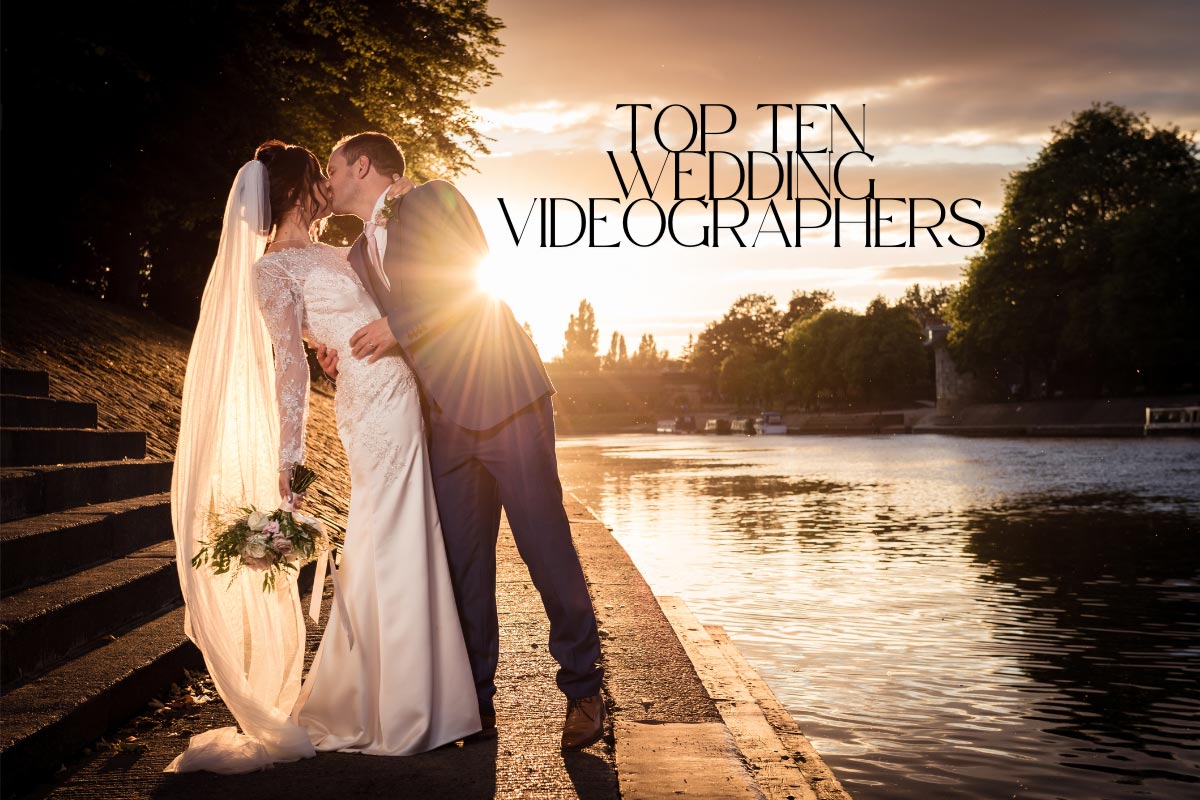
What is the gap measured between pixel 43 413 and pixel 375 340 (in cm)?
470

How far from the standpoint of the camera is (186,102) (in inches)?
638

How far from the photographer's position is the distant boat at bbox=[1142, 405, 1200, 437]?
47.6 metres

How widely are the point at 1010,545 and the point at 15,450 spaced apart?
1064 cm

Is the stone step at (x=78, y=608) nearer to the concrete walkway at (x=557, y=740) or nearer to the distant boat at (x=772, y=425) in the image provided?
the concrete walkway at (x=557, y=740)

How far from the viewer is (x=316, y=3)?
1745 cm

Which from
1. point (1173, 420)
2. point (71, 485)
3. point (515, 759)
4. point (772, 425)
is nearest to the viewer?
point (515, 759)

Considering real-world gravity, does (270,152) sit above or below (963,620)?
above

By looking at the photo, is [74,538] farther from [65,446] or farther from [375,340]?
[375,340]

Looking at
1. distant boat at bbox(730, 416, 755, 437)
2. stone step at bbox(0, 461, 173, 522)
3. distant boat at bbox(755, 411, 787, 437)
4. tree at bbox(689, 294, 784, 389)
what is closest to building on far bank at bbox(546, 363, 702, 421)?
tree at bbox(689, 294, 784, 389)

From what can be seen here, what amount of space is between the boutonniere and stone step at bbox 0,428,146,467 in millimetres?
3631

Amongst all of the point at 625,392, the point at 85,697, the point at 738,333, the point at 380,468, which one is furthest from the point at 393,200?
the point at 738,333

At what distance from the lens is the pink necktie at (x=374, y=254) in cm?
416

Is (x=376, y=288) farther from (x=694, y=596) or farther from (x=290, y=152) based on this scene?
(x=694, y=596)

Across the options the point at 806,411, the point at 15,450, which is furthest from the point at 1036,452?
the point at 806,411
